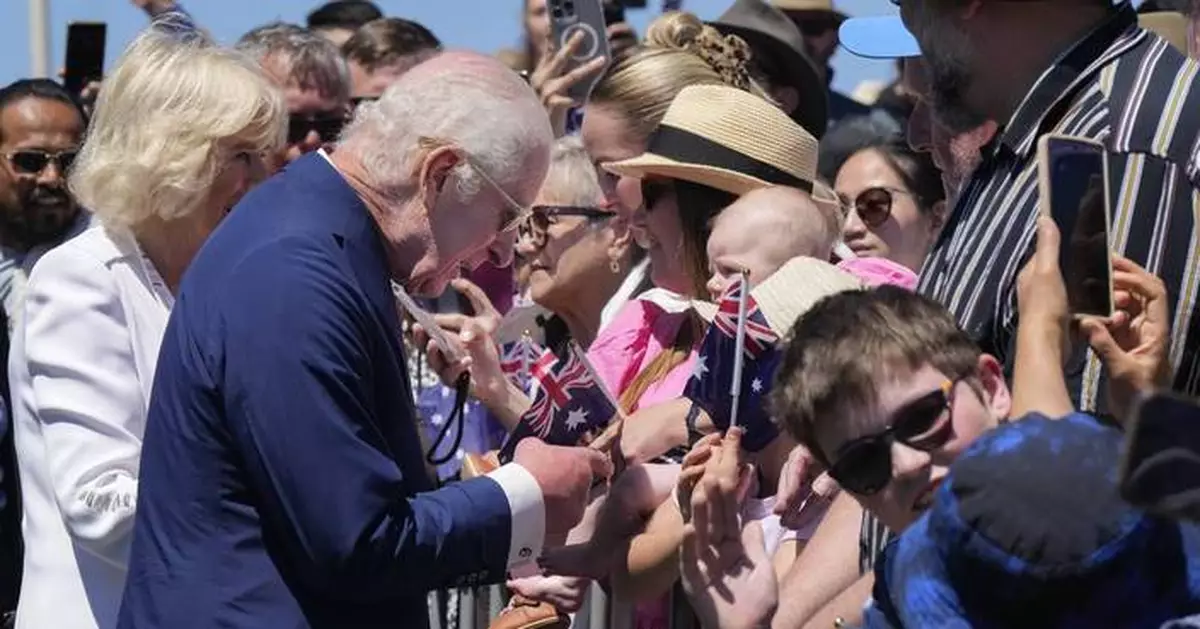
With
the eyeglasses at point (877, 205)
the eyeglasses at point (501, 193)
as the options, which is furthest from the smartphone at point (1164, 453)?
the eyeglasses at point (877, 205)

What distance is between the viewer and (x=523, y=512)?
393 centimetres

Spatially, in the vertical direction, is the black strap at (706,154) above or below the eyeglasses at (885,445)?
below

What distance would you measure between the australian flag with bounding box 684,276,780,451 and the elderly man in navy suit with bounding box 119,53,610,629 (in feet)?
1.11

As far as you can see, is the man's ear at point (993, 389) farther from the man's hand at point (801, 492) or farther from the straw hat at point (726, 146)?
the straw hat at point (726, 146)

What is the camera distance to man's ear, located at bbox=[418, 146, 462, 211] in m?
3.94

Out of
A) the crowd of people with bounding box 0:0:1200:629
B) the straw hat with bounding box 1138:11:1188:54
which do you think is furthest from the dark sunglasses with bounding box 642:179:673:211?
the straw hat with bounding box 1138:11:1188:54

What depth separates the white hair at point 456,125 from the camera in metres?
3.96

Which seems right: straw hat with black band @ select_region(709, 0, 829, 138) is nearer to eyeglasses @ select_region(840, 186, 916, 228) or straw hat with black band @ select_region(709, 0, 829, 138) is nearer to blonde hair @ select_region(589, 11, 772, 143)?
eyeglasses @ select_region(840, 186, 916, 228)

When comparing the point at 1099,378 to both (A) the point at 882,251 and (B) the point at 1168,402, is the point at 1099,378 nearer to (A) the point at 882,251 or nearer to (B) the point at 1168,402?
(B) the point at 1168,402

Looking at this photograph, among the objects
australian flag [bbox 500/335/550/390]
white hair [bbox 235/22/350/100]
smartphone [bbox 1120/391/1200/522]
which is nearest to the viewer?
smartphone [bbox 1120/391/1200/522]

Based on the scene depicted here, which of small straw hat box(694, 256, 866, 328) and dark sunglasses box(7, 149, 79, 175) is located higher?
small straw hat box(694, 256, 866, 328)

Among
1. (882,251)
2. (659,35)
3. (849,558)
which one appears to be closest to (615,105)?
(659,35)

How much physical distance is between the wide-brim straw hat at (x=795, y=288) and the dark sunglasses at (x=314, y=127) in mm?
2885

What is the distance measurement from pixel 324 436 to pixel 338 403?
0.06 metres
